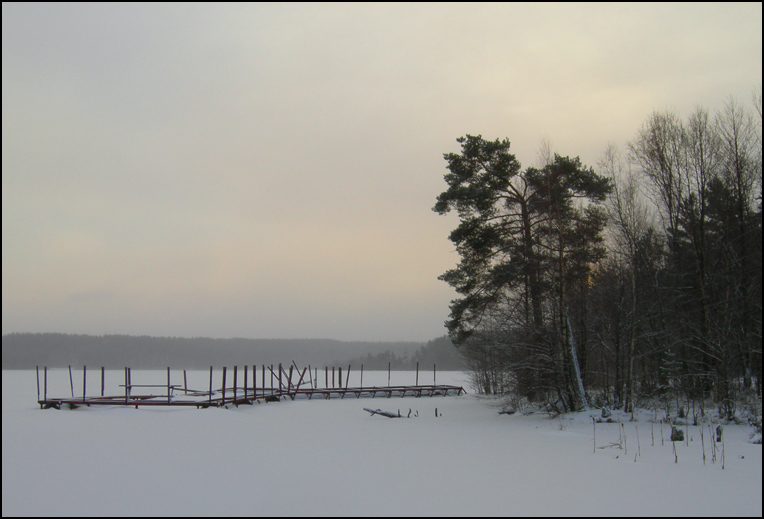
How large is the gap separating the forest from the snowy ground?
2.94 metres

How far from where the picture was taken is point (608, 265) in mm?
21844

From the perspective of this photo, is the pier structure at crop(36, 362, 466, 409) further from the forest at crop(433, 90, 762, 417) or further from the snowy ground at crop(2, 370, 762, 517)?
the forest at crop(433, 90, 762, 417)

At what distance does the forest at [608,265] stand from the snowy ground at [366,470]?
2.94m

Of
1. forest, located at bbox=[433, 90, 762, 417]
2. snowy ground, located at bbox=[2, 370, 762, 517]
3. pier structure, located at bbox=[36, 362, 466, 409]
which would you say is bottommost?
Result: pier structure, located at bbox=[36, 362, 466, 409]

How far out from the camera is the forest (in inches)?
722

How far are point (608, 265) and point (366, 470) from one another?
50.3ft

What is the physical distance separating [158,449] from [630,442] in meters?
11.9

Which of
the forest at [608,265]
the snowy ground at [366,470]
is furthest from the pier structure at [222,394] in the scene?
the forest at [608,265]

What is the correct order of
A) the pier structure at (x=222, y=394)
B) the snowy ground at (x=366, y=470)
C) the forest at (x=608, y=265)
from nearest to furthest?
the snowy ground at (x=366, y=470)
the forest at (x=608, y=265)
the pier structure at (x=222, y=394)

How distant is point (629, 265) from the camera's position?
63.1ft

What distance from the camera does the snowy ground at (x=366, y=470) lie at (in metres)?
7.99

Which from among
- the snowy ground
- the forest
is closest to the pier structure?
the snowy ground

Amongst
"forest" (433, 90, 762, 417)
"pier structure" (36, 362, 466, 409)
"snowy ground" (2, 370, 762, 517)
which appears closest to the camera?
"snowy ground" (2, 370, 762, 517)

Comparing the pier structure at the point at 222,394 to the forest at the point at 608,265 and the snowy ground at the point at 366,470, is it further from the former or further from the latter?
the forest at the point at 608,265
